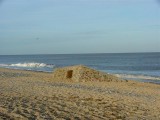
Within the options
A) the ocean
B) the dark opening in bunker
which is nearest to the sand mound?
the dark opening in bunker

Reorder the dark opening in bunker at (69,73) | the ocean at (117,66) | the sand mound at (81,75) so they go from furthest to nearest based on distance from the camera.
→ the ocean at (117,66) < the dark opening in bunker at (69,73) < the sand mound at (81,75)

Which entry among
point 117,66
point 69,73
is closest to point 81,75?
point 69,73

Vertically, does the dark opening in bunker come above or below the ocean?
above

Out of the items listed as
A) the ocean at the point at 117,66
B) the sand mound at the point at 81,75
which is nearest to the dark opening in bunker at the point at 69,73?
the sand mound at the point at 81,75

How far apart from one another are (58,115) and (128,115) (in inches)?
87.3

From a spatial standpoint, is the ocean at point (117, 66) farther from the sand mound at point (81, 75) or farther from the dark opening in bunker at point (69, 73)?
the dark opening in bunker at point (69, 73)

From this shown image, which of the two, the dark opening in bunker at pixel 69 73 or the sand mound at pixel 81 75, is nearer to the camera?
the sand mound at pixel 81 75

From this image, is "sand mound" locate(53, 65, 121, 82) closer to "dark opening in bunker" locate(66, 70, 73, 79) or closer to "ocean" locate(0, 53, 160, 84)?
"dark opening in bunker" locate(66, 70, 73, 79)

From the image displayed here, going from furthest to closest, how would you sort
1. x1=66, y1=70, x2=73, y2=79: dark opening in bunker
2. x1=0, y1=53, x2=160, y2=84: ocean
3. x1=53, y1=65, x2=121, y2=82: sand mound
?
x1=0, y1=53, x2=160, y2=84: ocean
x1=66, y1=70, x2=73, y2=79: dark opening in bunker
x1=53, y1=65, x2=121, y2=82: sand mound

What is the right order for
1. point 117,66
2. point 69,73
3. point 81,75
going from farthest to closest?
1. point 117,66
2. point 69,73
3. point 81,75

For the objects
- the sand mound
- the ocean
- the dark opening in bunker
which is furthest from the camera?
the ocean

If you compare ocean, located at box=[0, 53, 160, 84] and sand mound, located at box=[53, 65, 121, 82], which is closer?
sand mound, located at box=[53, 65, 121, 82]

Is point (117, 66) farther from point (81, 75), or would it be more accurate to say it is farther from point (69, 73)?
point (81, 75)

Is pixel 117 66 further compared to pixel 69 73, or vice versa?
pixel 117 66
